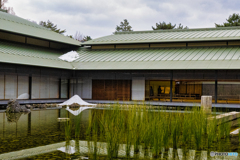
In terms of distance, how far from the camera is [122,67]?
2095 cm

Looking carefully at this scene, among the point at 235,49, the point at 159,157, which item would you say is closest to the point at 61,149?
the point at 159,157

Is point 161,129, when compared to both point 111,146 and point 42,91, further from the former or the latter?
point 42,91

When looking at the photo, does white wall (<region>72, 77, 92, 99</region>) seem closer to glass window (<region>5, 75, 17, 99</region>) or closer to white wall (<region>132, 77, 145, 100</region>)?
white wall (<region>132, 77, 145, 100</region>)

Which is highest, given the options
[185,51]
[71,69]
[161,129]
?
[185,51]

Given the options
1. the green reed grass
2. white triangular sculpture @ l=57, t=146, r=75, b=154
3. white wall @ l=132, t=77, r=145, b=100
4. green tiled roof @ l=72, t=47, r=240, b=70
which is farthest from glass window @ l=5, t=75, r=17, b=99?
white triangular sculpture @ l=57, t=146, r=75, b=154

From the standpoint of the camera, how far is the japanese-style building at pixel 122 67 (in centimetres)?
1944

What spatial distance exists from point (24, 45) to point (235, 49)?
14907mm

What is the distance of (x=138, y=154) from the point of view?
22.5ft

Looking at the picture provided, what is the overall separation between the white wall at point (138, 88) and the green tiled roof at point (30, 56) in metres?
4.73

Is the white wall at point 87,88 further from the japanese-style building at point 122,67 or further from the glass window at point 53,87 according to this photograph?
the glass window at point 53,87

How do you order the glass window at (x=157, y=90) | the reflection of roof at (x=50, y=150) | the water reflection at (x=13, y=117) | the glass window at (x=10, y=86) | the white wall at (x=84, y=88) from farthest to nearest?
the white wall at (x=84, y=88) < the glass window at (x=157, y=90) < the glass window at (x=10, y=86) < the water reflection at (x=13, y=117) < the reflection of roof at (x=50, y=150)

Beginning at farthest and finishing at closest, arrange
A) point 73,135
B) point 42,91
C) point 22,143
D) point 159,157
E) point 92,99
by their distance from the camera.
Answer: point 92,99
point 42,91
point 73,135
point 22,143
point 159,157

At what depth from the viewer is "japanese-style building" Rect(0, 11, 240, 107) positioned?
765 inches

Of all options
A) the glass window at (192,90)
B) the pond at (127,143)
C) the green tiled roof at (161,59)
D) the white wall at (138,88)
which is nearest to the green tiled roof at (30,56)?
the green tiled roof at (161,59)
